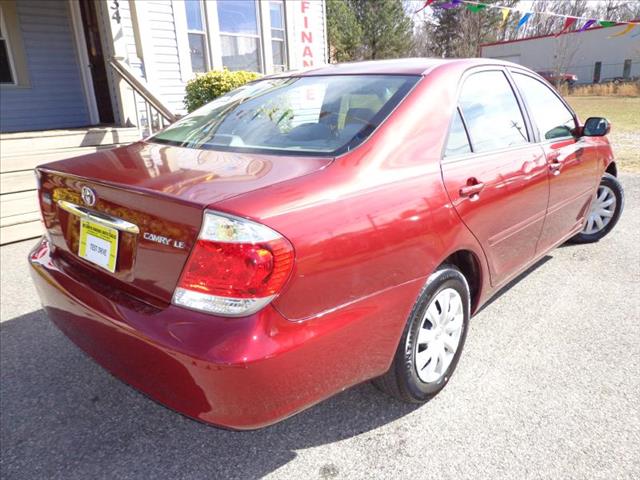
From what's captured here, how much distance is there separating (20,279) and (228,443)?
2935mm

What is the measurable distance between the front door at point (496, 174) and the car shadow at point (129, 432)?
101cm

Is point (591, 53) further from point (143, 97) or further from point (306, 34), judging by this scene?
point (143, 97)

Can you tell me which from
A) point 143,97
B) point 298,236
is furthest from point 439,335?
point 143,97

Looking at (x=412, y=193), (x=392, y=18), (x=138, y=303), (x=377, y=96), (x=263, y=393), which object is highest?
(x=392, y=18)

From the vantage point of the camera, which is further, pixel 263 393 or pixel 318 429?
pixel 318 429

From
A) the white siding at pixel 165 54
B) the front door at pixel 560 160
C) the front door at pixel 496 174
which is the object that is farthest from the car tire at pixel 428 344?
the white siding at pixel 165 54

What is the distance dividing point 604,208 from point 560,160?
5.61 ft

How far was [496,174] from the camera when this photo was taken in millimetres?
2555

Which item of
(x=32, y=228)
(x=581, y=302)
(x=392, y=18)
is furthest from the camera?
(x=392, y=18)

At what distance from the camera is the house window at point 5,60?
26.4 ft

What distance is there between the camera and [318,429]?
227cm

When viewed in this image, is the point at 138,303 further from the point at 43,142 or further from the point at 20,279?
the point at 43,142

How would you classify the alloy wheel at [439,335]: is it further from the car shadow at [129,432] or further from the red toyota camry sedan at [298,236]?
the car shadow at [129,432]

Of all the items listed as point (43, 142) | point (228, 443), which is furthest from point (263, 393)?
point (43, 142)
